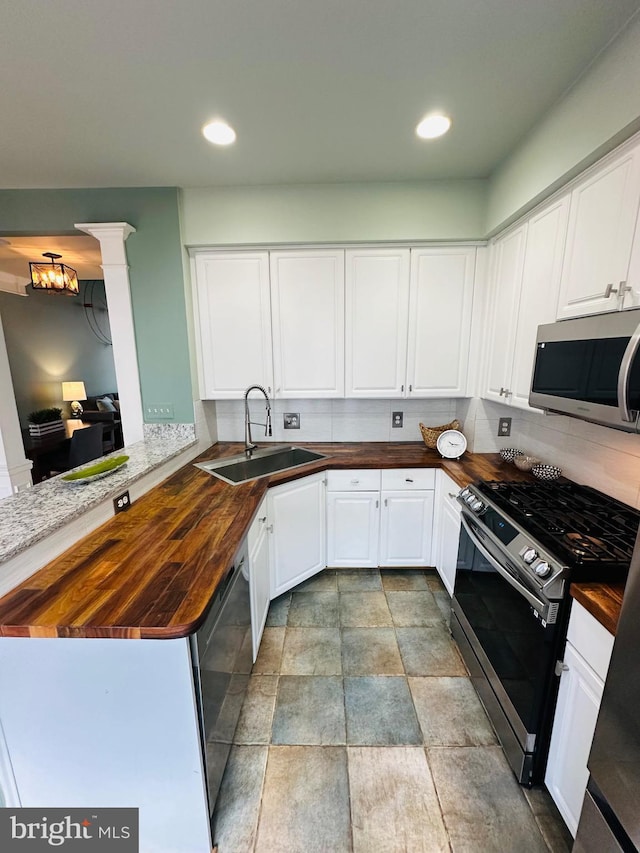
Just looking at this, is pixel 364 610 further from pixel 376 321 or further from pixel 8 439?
pixel 8 439

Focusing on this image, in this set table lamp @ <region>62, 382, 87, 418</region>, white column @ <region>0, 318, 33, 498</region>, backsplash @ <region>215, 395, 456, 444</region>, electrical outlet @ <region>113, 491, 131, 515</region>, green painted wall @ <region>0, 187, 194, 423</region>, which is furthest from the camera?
table lamp @ <region>62, 382, 87, 418</region>

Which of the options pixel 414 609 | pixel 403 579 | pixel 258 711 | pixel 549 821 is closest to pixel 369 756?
pixel 258 711

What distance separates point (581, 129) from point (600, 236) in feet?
1.46

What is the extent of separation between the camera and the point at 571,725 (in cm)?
106

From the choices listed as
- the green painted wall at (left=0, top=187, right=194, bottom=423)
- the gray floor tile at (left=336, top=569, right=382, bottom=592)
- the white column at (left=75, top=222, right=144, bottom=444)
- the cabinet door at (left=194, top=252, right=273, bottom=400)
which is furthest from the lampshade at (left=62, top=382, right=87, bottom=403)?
the gray floor tile at (left=336, top=569, right=382, bottom=592)

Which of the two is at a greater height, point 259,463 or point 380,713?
point 259,463

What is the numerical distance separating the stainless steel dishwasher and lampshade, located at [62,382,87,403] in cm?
543

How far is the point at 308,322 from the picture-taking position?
2.39 metres

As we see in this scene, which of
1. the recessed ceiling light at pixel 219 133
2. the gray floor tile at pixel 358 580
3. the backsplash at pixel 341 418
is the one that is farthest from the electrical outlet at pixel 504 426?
the recessed ceiling light at pixel 219 133

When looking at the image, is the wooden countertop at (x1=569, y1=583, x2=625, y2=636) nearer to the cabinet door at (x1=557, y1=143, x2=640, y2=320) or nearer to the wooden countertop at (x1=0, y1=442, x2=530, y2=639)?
the wooden countertop at (x1=0, y1=442, x2=530, y2=639)

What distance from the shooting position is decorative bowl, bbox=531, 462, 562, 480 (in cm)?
182

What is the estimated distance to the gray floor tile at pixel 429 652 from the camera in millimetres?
1745

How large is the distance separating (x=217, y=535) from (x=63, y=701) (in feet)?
2.03

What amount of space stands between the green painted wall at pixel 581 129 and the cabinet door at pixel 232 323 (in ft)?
5.12
